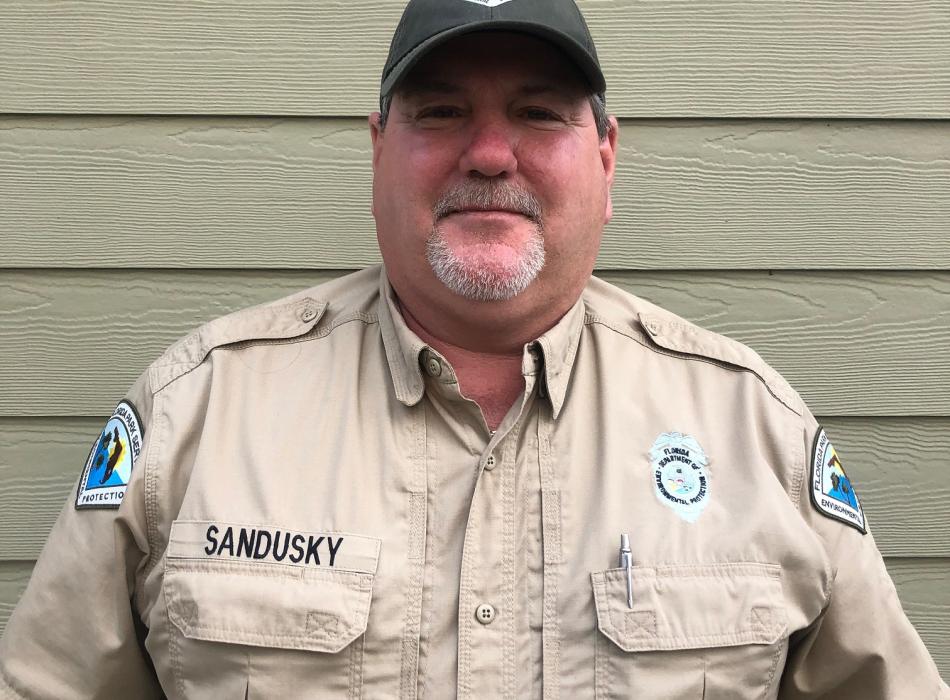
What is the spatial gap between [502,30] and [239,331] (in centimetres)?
65

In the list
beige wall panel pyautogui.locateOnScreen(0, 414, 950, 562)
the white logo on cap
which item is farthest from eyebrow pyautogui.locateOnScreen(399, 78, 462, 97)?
beige wall panel pyautogui.locateOnScreen(0, 414, 950, 562)

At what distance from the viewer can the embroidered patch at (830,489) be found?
5.36 ft

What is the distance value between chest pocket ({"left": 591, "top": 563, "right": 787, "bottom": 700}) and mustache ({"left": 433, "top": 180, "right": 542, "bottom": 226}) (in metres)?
0.58

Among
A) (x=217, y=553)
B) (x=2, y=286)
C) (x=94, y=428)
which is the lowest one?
(x=217, y=553)

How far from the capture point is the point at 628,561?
1.47 metres

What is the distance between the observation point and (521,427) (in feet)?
5.20

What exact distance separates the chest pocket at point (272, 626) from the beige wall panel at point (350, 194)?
0.69 metres

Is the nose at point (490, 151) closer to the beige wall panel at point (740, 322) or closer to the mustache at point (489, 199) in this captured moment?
the mustache at point (489, 199)

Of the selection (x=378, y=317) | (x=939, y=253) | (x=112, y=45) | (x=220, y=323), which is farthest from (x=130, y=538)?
(x=939, y=253)

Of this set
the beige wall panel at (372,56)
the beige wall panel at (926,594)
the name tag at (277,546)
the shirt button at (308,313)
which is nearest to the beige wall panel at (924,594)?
the beige wall panel at (926,594)

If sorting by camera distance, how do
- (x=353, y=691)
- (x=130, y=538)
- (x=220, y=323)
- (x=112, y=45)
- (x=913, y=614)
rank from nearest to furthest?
1. (x=353, y=691)
2. (x=130, y=538)
3. (x=220, y=323)
4. (x=112, y=45)
5. (x=913, y=614)

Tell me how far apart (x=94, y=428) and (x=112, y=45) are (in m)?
0.73

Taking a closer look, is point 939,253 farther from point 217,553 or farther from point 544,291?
point 217,553

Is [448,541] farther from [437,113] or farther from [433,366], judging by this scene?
[437,113]
